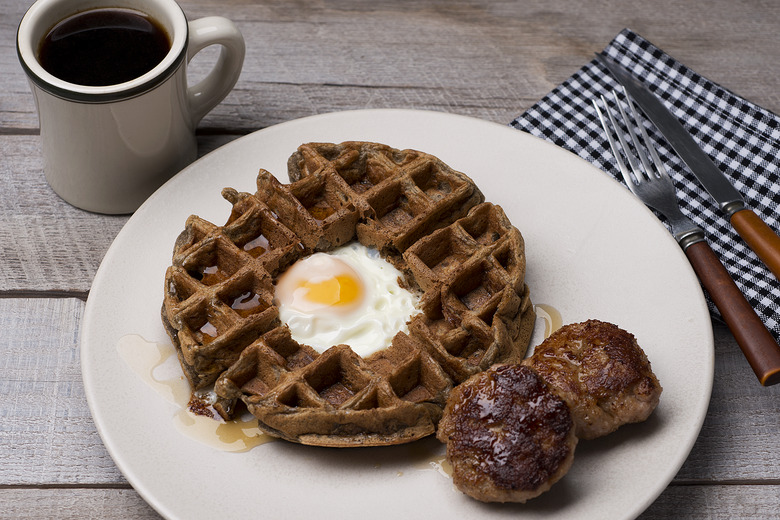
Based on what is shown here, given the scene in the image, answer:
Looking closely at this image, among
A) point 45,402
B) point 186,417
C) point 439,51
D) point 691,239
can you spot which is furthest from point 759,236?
point 45,402

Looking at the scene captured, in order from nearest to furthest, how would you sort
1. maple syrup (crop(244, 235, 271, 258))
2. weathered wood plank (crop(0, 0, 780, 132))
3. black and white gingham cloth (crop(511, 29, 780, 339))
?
maple syrup (crop(244, 235, 271, 258)) → black and white gingham cloth (crop(511, 29, 780, 339)) → weathered wood plank (crop(0, 0, 780, 132))

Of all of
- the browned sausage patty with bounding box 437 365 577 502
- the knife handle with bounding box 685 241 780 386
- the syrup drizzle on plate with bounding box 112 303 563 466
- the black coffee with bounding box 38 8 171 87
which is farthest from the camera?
the black coffee with bounding box 38 8 171 87

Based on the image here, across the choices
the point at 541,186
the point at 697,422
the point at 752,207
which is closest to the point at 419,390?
the point at 697,422

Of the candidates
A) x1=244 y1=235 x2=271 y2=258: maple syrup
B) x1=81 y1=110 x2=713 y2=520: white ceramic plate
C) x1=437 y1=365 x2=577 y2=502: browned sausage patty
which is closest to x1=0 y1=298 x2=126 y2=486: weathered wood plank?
x1=81 y1=110 x2=713 y2=520: white ceramic plate

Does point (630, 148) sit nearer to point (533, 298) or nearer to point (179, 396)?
point (533, 298)

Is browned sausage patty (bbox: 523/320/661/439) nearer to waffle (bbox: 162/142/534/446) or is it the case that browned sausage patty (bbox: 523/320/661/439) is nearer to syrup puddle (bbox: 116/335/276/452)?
waffle (bbox: 162/142/534/446)
